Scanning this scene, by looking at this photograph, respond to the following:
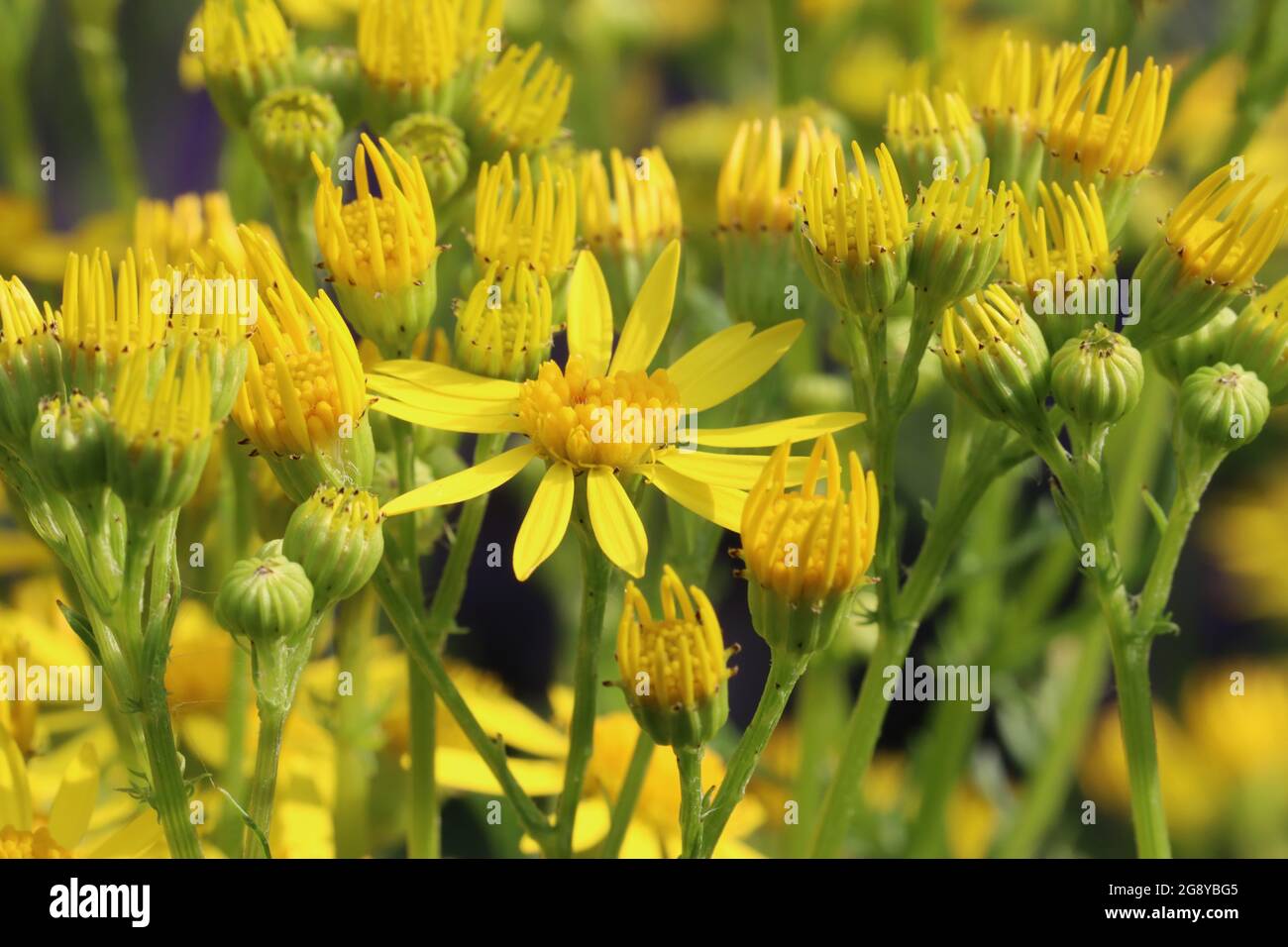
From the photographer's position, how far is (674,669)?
4.80 feet

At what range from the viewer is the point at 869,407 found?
5.70 feet

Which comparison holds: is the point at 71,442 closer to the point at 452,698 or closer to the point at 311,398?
the point at 311,398

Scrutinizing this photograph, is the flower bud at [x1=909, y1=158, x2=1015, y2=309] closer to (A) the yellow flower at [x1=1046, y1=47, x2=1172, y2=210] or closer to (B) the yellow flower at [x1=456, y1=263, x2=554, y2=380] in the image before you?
(A) the yellow flower at [x1=1046, y1=47, x2=1172, y2=210]

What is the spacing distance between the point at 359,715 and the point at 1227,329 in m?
1.08

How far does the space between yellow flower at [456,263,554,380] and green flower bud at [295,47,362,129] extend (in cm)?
48

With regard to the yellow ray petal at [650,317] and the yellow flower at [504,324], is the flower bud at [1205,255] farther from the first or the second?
the yellow flower at [504,324]

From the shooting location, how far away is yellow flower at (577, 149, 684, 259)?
1.93 metres

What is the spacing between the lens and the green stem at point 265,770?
1.47 meters

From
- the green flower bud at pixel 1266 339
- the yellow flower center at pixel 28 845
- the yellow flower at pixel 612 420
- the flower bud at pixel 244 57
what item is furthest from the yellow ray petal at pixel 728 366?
the yellow flower center at pixel 28 845

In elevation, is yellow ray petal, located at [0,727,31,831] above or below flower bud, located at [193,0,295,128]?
below

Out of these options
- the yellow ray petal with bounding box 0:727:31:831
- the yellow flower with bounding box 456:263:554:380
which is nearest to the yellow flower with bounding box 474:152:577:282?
the yellow flower with bounding box 456:263:554:380

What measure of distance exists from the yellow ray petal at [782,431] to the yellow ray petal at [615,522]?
134mm

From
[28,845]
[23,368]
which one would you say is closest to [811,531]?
[23,368]
